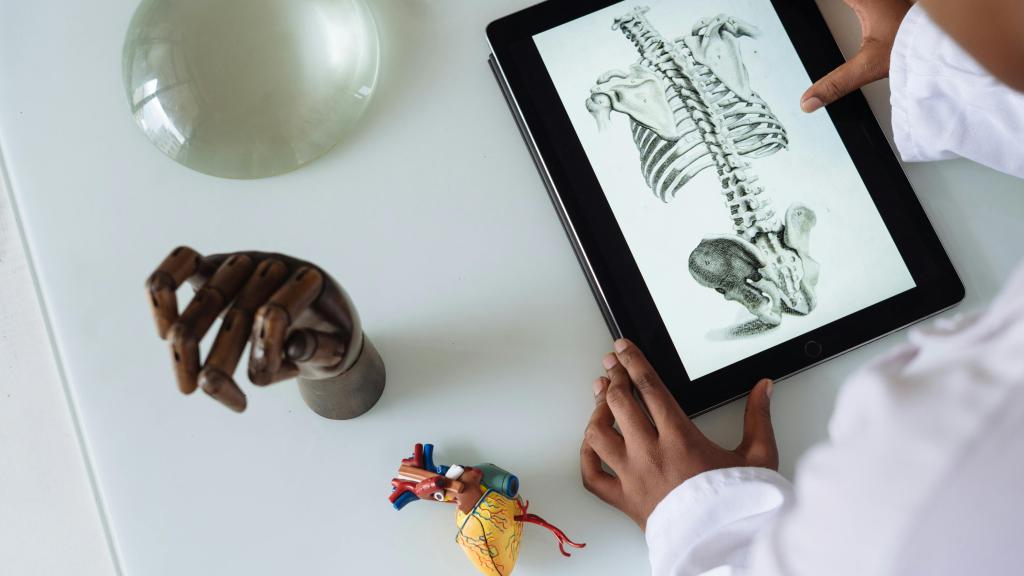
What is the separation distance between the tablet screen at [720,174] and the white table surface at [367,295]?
2.1 inches

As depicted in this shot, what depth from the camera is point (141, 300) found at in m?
0.58

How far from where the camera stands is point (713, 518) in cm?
51

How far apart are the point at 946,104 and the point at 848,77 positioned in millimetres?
71

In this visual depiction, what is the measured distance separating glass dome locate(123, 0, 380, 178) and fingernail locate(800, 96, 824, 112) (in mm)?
332

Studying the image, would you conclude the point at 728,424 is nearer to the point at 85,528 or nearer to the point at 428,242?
the point at 428,242

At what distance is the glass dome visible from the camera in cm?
55

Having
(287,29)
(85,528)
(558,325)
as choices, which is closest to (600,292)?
(558,325)

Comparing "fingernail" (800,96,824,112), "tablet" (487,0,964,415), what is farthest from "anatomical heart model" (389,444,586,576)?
"fingernail" (800,96,824,112)

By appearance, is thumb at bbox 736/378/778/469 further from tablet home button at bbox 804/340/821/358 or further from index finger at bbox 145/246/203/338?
index finger at bbox 145/246/203/338

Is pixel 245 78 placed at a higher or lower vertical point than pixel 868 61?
higher

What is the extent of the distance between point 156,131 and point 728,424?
46 cm

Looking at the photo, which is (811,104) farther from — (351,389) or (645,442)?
(351,389)

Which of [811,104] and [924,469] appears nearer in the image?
[924,469]

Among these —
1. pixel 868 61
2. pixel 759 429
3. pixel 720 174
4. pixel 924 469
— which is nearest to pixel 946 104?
pixel 868 61
